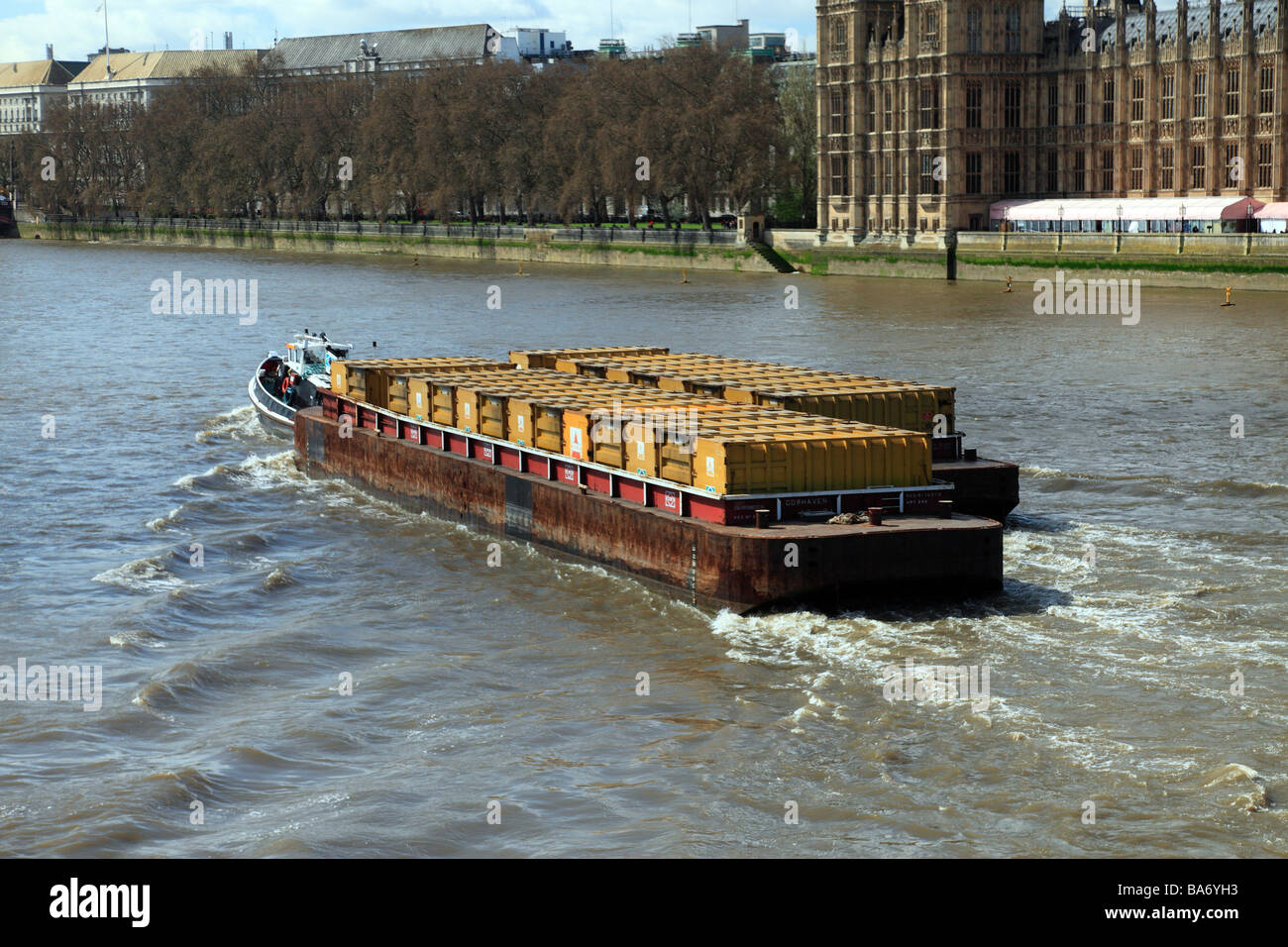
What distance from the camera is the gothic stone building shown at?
103 m

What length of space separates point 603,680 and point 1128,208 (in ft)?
278

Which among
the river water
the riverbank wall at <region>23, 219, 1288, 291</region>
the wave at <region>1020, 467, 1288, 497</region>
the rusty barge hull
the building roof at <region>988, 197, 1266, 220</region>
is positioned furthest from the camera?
the building roof at <region>988, 197, 1266, 220</region>

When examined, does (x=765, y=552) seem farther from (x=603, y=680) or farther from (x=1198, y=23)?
(x=1198, y=23)

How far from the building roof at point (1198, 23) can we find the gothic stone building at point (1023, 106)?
0.38 feet

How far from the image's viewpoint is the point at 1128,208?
334 ft

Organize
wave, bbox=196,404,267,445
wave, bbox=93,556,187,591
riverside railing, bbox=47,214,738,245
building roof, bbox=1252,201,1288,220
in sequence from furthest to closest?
riverside railing, bbox=47,214,738,245 → building roof, bbox=1252,201,1288,220 → wave, bbox=196,404,267,445 → wave, bbox=93,556,187,591

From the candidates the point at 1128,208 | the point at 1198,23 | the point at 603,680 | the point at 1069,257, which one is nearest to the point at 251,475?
the point at 603,680

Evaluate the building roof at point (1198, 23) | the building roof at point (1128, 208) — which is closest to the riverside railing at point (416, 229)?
the building roof at point (1128, 208)

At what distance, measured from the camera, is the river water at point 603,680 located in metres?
18.3

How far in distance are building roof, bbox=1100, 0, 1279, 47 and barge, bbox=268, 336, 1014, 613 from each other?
255 feet

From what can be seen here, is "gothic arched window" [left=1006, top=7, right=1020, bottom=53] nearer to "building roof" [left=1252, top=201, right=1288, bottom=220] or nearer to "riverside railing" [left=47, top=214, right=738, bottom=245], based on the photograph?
"riverside railing" [left=47, top=214, right=738, bottom=245]

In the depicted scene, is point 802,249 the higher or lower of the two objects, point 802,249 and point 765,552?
the higher

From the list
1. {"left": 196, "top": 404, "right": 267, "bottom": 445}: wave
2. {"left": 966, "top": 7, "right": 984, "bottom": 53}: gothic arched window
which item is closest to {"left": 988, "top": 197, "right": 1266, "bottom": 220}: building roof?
{"left": 966, "top": 7, "right": 984, "bottom": 53}: gothic arched window
